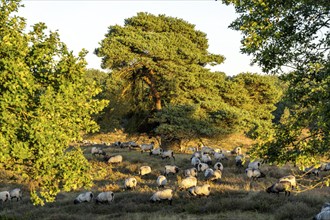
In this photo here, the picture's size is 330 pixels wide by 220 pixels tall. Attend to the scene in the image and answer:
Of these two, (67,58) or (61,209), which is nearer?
(67,58)

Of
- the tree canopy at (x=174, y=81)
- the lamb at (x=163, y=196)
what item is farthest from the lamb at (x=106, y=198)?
the tree canopy at (x=174, y=81)

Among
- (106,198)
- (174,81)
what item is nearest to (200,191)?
(106,198)

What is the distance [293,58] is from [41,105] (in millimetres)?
8533

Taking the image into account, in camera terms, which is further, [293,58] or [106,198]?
[106,198]

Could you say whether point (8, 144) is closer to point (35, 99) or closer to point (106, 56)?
point (35, 99)

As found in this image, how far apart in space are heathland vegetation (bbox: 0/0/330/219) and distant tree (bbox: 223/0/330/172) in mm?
35

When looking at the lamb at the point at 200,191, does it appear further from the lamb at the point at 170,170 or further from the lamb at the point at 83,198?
the lamb at the point at 170,170

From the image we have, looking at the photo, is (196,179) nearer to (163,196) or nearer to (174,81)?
(163,196)

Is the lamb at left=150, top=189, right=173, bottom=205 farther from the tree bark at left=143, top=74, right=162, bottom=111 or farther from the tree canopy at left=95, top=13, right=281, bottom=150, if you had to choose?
the tree bark at left=143, top=74, right=162, bottom=111

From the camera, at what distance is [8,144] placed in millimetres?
11312

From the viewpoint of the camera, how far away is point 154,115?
133ft

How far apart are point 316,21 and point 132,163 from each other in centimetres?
2681

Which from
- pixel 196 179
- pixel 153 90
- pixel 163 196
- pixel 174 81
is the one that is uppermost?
pixel 174 81

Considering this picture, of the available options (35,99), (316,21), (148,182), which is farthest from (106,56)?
(316,21)
